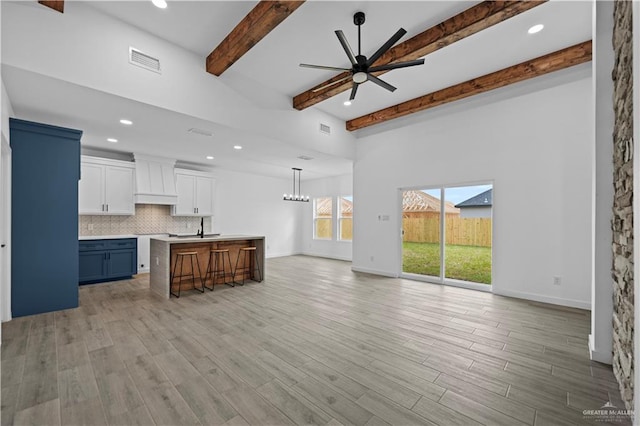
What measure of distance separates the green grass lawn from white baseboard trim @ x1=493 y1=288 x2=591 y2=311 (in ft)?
1.31

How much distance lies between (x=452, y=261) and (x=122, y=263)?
6.88 metres

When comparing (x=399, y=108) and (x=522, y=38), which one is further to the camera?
(x=399, y=108)

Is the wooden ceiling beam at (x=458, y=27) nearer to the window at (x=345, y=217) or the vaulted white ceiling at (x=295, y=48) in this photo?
the vaulted white ceiling at (x=295, y=48)

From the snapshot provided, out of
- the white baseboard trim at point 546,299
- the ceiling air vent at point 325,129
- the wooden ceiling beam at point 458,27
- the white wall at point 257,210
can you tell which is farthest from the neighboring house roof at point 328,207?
the wooden ceiling beam at point 458,27

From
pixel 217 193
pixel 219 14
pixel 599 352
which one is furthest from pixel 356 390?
pixel 217 193

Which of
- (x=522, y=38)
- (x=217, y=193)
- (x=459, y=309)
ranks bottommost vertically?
(x=459, y=309)

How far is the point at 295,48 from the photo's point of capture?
12.3 feet

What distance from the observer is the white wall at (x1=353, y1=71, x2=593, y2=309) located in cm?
407

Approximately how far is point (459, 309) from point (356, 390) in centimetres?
257

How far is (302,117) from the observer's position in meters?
5.48

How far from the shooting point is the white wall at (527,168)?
4074 mm

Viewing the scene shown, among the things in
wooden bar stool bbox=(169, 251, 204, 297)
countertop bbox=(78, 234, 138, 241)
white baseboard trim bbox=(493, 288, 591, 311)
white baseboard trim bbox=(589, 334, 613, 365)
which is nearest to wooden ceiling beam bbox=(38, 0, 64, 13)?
wooden bar stool bbox=(169, 251, 204, 297)

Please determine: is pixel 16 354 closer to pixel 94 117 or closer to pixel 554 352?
pixel 94 117

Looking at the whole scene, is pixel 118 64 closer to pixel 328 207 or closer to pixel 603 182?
pixel 603 182
